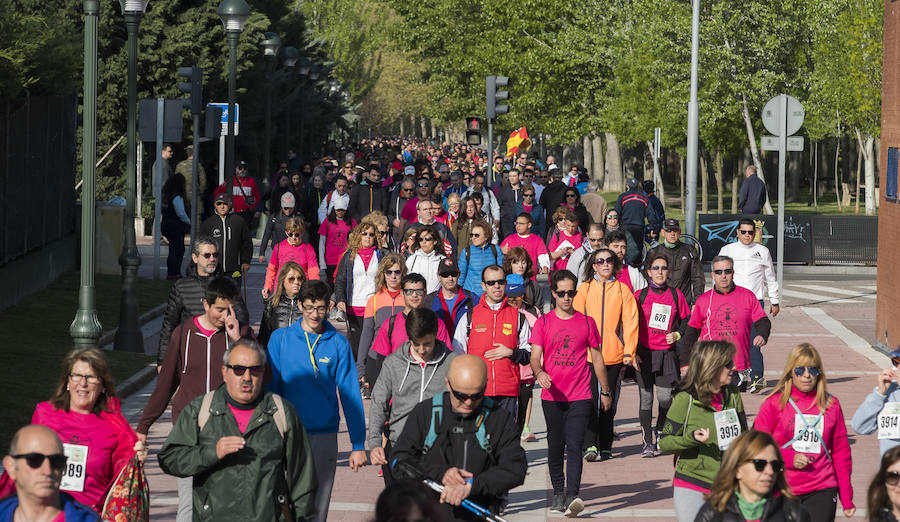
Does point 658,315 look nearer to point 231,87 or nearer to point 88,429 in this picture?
point 88,429

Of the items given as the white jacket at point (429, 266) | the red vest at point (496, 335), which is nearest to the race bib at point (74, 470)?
the red vest at point (496, 335)

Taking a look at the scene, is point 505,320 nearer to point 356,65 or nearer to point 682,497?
point 682,497

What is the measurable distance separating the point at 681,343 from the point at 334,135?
247 feet

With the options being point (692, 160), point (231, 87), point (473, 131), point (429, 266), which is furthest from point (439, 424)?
point (692, 160)

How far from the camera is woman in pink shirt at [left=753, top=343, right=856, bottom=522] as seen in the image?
7875 mm

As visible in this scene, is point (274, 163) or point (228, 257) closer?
point (228, 257)

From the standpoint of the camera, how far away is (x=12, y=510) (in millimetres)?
5531

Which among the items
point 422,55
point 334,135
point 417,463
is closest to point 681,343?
point 417,463

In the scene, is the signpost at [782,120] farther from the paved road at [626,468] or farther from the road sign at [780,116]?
the paved road at [626,468]

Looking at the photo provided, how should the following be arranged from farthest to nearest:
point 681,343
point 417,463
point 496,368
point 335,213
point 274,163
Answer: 1. point 274,163
2. point 335,213
3. point 681,343
4. point 496,368
5. point 417,463

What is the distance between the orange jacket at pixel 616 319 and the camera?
12016 mm

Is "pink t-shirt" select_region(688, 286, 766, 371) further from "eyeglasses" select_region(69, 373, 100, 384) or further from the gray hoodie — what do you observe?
"eyeglasses" select_region(69, 373, 100, 384)

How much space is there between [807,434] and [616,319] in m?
4.20

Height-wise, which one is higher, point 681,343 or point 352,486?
point 681,343
